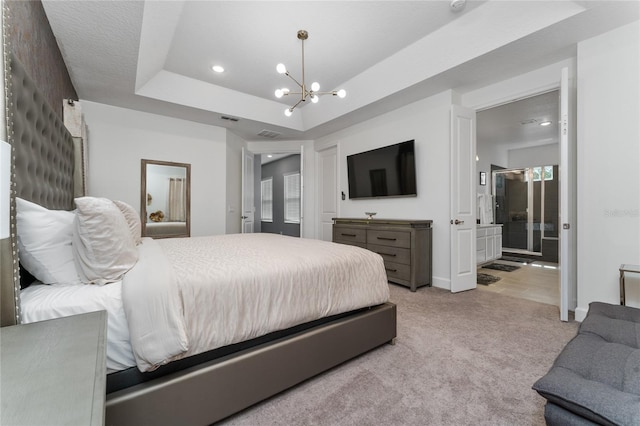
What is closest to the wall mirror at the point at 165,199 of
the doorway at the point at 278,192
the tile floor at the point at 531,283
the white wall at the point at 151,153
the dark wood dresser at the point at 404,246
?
the white wall at the point at 151,153

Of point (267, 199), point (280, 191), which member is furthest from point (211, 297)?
point (267, 199)

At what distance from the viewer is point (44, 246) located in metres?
1.20

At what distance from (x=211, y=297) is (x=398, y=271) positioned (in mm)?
2806

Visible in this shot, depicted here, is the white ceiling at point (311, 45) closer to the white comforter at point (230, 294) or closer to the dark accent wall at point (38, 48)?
the dark accent wall at point (38, 48)

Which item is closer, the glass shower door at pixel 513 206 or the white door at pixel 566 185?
the white door at pixel 566 185

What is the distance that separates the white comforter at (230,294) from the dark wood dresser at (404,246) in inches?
63.4

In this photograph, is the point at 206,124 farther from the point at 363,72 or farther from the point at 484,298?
the point at 484,298

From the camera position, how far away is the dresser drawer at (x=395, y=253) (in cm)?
346

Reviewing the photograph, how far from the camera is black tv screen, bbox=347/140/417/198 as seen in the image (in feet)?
12.6

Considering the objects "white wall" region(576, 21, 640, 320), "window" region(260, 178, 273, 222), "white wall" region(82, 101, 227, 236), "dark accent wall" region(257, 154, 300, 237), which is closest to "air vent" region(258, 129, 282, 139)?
"white wall" region(82, 101, 227, 236)

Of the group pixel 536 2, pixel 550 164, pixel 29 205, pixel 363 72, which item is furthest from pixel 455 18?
pixel 550 164

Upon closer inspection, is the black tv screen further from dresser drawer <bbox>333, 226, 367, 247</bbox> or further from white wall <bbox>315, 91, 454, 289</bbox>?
dresser drawer <bbox>333, 226, 367, 247</bbox>

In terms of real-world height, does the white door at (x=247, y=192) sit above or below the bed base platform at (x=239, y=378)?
above

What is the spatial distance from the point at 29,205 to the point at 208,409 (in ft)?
3.99
